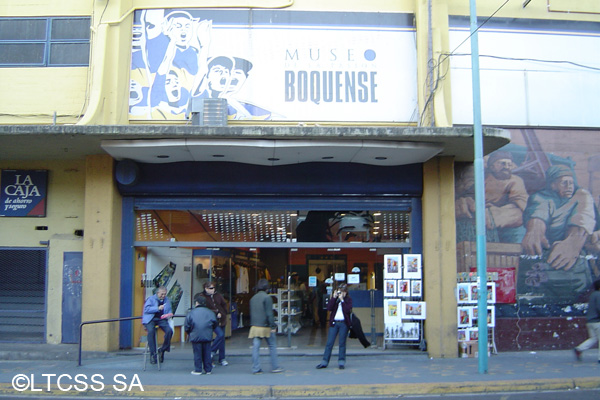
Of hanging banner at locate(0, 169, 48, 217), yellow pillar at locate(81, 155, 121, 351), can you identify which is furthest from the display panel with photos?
hanging banner at locate(0, 169, 48, 217)

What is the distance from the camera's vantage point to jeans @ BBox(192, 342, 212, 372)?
11266 mm

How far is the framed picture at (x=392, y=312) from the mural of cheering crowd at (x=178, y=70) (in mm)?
5247

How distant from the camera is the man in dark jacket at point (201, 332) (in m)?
11.1

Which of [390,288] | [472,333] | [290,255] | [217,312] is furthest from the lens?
[290,255]

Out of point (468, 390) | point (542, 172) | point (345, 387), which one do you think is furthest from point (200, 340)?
point (542, 172)

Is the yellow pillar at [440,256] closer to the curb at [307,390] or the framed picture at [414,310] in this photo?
the framed picture at [414,310]

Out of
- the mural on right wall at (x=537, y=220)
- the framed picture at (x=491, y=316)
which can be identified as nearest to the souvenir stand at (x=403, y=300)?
the mural on right wall at (x=537, y=220)

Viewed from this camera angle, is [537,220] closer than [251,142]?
No

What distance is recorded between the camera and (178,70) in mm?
14633

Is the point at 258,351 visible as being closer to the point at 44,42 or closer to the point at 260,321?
the point at 260,321

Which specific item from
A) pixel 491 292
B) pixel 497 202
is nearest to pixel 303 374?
pixel 491 292

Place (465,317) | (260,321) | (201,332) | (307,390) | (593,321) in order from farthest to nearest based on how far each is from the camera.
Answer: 1. (465,317)
2. (593,321)
3. (260,321)
4. (201,332)
5. (307,390)

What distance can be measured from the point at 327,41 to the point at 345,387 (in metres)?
8.38

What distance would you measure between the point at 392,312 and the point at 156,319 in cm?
534
